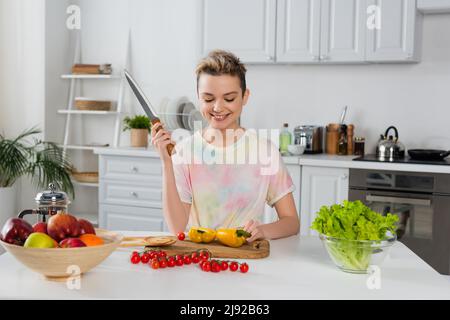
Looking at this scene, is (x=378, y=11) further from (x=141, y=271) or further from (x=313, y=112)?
(x=141, y=271)

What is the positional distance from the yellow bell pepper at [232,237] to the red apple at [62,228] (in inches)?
17.4

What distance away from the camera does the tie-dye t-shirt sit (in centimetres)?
216

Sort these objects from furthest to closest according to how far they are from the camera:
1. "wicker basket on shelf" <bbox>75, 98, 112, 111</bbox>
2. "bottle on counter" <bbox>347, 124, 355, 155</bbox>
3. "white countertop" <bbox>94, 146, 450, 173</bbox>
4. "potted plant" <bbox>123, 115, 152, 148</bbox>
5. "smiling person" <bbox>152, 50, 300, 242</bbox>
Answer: "wicker basket on shelf" <bbox>75, 98, 112, 111</bbox> < "potted plant" <bbox>123, 115, 152, 148</bbox> < "bottle on counter" <bbox>347, 124, 355, 155</bbox> < "white countertop" <bbox>94, 146, 450, 173</bbox> < "smiling person" <bbox>152, 50, 300, 242</bbox>

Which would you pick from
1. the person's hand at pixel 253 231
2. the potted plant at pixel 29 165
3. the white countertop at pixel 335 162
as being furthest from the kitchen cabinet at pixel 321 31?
the person's hand at pixel 253 231

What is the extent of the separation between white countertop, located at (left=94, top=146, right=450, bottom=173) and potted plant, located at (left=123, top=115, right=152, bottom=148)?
0.21m

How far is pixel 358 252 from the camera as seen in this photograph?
1.62 meters

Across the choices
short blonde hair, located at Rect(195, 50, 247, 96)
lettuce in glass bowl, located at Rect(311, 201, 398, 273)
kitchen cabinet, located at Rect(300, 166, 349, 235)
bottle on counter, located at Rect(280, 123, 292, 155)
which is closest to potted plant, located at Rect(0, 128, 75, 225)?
bottle on counter, located at Rect(280, 123, 292, 155)

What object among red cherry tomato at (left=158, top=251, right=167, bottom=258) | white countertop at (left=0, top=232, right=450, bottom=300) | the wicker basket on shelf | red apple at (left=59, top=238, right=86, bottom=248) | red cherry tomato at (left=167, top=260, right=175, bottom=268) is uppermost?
the wicker basket on shelf

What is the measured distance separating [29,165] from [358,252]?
3.57 m

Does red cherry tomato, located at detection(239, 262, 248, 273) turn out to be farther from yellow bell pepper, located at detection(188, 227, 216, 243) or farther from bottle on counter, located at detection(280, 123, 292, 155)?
bottle on counter, located at detection(280, 123, 292, 155)

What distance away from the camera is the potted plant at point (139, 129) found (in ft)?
14.9

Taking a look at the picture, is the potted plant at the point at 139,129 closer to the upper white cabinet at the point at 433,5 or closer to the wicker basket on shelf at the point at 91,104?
the wicker basket on shelf at the point at 91,104

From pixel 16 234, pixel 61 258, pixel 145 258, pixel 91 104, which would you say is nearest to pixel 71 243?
pixel 61 258
